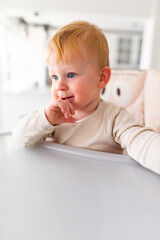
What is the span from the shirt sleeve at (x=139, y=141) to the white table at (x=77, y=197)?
0.03 m

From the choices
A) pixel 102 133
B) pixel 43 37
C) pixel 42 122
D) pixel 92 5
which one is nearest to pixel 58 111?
pixel 42 122

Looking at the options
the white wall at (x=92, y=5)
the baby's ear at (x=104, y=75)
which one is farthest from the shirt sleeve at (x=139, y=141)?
the white wall at (x=92, y=5)

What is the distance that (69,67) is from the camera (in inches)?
21.7

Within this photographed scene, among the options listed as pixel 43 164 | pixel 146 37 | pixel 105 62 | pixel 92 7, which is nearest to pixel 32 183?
pixel 43 164

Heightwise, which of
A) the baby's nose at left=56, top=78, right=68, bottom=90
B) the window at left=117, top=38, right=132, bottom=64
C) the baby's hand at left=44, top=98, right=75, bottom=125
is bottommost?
the baby's hand at left=44, top=98, right=75, bottom=125

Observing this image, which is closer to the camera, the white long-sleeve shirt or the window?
the white long-sleeve shirt

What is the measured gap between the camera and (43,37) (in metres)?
3.03

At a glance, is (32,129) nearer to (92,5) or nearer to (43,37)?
(92,5)

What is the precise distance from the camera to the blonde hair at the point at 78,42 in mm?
549

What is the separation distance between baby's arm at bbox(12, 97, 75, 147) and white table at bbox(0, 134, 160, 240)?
5 cm

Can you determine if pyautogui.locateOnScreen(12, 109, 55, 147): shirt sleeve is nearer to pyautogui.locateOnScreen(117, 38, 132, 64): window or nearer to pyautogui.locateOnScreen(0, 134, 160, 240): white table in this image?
pyautogui.locateOnScreen(0, 134, 160, 240): white table

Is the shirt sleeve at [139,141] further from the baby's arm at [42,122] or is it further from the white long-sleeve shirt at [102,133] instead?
the baby's arm at [42,122]

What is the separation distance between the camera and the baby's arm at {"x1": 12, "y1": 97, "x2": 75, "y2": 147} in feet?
1.76

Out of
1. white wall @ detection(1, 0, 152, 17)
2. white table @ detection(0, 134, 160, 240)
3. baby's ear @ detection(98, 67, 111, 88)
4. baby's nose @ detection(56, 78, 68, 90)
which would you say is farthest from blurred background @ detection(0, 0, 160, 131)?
white table @ detection(0, 134, 160, 240)
